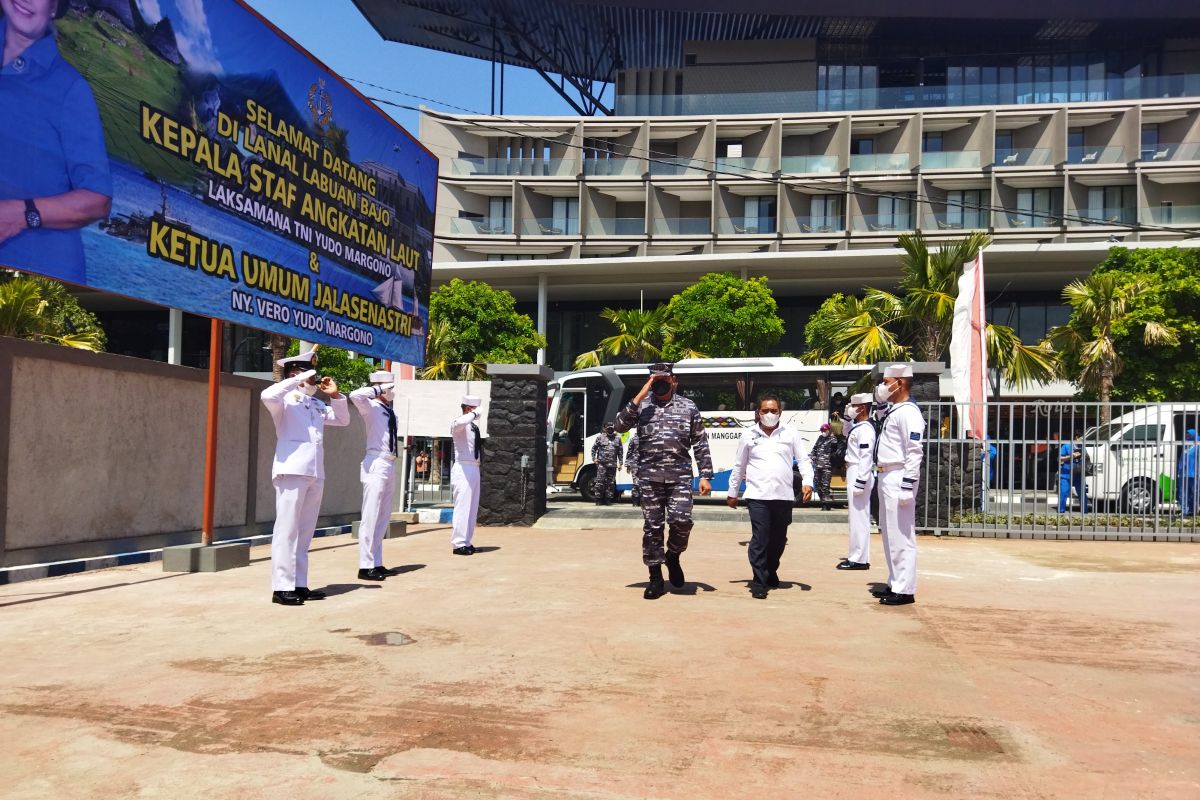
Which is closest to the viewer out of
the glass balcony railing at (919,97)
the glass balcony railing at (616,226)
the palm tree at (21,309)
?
the palm tree at (21,309)

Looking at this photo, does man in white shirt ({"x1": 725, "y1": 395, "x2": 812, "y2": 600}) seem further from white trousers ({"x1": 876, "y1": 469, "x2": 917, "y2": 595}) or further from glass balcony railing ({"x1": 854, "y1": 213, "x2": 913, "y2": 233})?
glass balcony railing ({"x1": 854, "y1": 213, "x2": 913, "y2": 233})

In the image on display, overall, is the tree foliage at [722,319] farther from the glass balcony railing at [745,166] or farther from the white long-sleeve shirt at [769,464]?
the white long-sleeve shirt at [769,464]

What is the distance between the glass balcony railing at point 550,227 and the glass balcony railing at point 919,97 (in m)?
6.82

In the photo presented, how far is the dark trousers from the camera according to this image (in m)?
8.77

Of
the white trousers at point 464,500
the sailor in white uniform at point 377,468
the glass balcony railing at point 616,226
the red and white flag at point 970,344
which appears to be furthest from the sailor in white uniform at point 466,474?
the glass balcony railing at point 616,226

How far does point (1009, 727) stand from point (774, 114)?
1815 inches

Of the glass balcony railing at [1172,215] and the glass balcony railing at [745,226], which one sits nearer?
the glass balcony railing at [1172,215]

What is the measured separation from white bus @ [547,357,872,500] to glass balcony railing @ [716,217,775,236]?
2417 cm

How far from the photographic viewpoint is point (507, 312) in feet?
115

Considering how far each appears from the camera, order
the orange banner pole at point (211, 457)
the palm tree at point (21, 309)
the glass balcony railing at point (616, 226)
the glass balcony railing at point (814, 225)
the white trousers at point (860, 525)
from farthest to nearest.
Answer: the glass balcony railing at point (616, 226)
the glass balcony railing at point (814, 225)
the palm tree at point (21, 309)
the white trousers at point (860, 525)
the orange banner pole at point (211, 457)

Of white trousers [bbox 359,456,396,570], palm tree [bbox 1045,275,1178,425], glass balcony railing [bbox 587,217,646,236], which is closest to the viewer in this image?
white trousers [bbox 359,456,396,570]

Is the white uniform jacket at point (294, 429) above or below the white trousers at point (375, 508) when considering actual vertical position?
above

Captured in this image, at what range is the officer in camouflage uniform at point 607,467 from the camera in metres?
22.7

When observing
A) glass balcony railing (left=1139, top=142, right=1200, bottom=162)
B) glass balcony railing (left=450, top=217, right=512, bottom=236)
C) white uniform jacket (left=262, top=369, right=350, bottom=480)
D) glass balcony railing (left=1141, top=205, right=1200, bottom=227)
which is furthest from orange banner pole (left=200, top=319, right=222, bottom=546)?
glass balcony railing (left=1139, top=142, right=1200, bottom=162)
